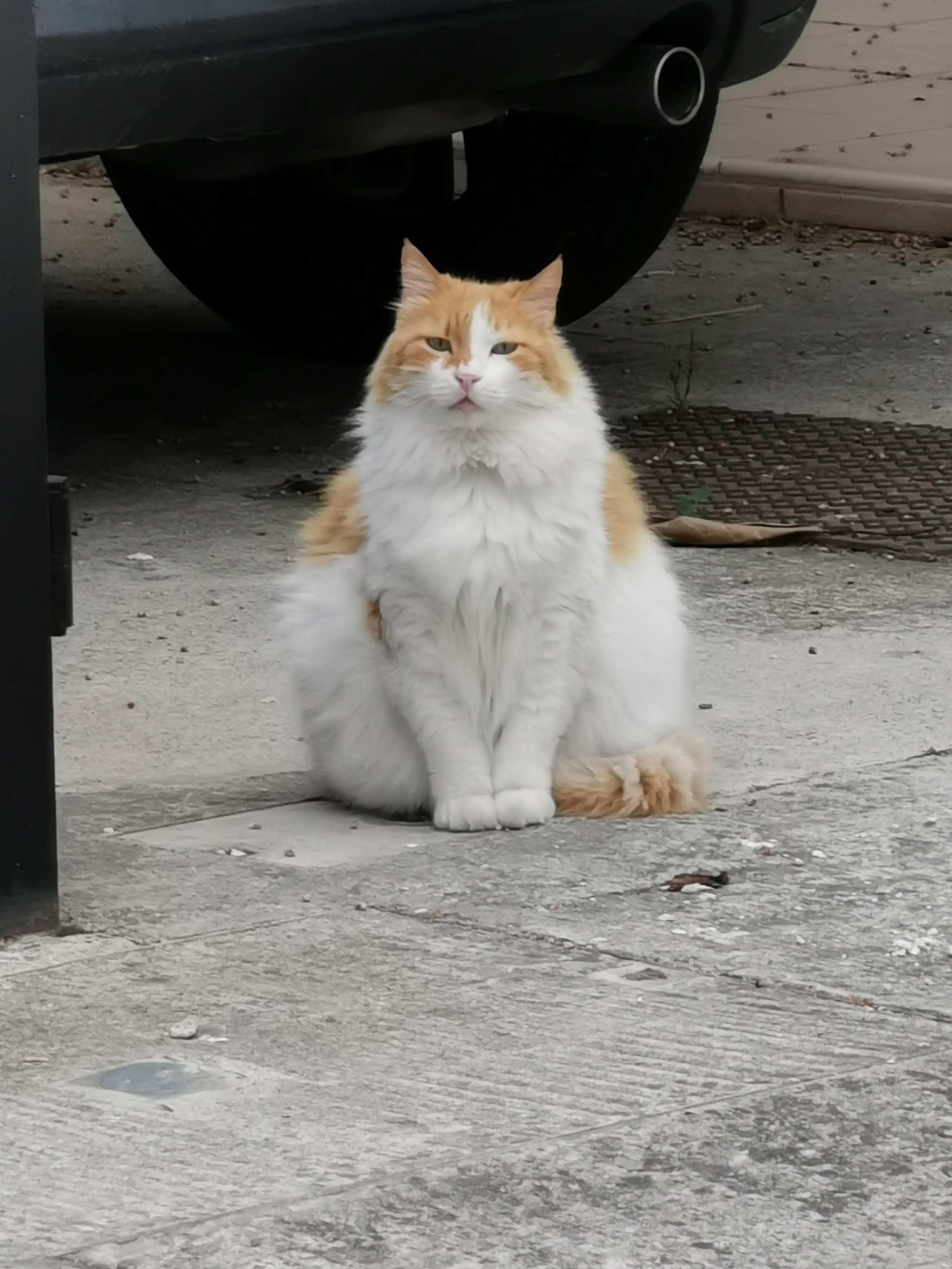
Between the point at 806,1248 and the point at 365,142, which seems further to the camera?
the point at 365,142

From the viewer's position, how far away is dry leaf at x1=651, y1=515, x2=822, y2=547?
19.3 feet

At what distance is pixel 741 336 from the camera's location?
8133 mm

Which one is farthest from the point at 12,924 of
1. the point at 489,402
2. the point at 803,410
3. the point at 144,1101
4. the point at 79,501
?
the point at 803,410

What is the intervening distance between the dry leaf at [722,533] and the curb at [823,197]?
163 inches

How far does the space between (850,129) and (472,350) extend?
6680mm

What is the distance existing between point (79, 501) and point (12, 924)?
309 cm

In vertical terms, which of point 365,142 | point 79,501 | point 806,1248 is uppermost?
point 365,142

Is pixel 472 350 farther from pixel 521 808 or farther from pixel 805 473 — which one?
pixel 805 473

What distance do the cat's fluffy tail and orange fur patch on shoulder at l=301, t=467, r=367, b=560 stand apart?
0.53 metres

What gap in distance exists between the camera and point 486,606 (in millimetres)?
3885

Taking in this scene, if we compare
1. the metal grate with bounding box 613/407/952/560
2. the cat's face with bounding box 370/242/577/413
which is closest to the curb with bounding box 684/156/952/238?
the metal grate with bounding box 613/407/952/560

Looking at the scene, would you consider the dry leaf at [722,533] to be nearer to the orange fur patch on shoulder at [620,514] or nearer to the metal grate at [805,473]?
the metal grate at [805,473]

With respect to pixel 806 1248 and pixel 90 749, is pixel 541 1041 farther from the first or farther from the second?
pixel 90 749

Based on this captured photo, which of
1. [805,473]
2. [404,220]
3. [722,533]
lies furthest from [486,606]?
[404,220]
